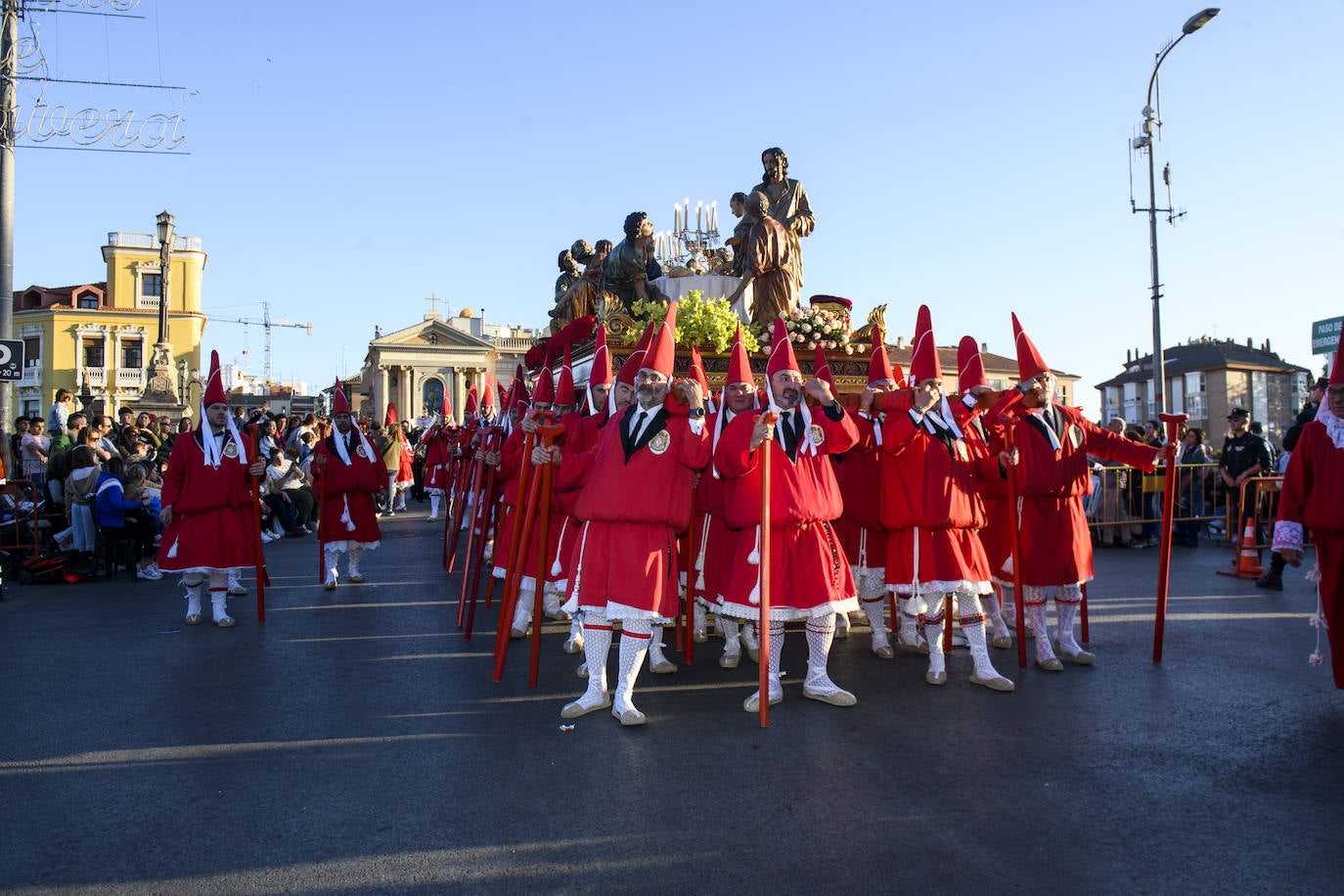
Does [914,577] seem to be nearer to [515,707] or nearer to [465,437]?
[515,707]

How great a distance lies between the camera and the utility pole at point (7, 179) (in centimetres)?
1130

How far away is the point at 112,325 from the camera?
190ft

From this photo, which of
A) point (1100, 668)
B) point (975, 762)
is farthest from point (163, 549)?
point (1100, 668)

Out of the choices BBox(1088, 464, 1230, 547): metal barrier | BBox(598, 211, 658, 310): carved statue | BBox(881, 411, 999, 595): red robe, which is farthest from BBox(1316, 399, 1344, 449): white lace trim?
BBox(1088, 464, 1230, 547): metal barrier

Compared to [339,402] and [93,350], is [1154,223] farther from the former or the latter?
[93,350]

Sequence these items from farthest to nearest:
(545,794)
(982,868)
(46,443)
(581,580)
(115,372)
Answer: (115,372) < (46,443) < (581,580) < (545,794) < (982,868)

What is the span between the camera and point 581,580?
5.08 metres

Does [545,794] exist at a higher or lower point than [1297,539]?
lower

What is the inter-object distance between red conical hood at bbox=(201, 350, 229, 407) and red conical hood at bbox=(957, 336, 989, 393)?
21.1 feet

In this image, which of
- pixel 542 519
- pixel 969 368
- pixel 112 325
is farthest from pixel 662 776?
pixel 112 325

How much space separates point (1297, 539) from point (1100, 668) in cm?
154

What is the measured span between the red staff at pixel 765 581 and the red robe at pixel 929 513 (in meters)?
1.21

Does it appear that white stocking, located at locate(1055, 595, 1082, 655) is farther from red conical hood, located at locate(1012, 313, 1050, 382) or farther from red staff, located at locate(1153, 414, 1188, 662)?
red conical hood, located at locate(1012, 313, 1050, 382)

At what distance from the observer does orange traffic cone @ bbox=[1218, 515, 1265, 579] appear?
33.8ft
